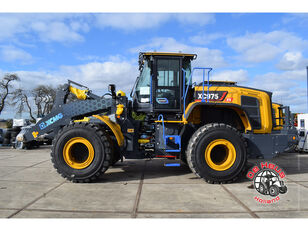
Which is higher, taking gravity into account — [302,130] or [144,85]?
[144,85]

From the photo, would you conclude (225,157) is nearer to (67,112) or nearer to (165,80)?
(165,80)

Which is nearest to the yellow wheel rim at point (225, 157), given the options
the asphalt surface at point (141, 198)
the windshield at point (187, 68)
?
the asphalt surface at point (141, 198)

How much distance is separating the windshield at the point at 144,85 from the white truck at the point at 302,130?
31.5ft

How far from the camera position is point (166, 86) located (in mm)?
6391

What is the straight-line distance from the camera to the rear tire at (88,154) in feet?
18.5

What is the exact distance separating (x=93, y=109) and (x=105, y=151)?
1.39m

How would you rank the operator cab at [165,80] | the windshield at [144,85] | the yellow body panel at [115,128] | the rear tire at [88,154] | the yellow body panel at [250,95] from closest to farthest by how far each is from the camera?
1. the rear tire at [88,154]
2. the yellow body panel at [115,128]
3. the yellow body panel at [250,95]
4. the operator cab at [165,80]
5. the windshield at [144,85]

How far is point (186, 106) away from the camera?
6418mm

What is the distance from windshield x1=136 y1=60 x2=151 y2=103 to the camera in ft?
21.2

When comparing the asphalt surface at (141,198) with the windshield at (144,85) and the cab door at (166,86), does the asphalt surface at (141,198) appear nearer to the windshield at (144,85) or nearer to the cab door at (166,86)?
the cab door at (166,86)

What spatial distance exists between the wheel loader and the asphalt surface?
522mm

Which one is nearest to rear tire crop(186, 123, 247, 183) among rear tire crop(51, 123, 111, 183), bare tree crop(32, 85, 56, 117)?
rear tire crop(51, 123, 111, 183)

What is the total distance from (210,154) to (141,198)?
6.90 feet

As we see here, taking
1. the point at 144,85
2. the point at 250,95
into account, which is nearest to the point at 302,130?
the point at 250,95
